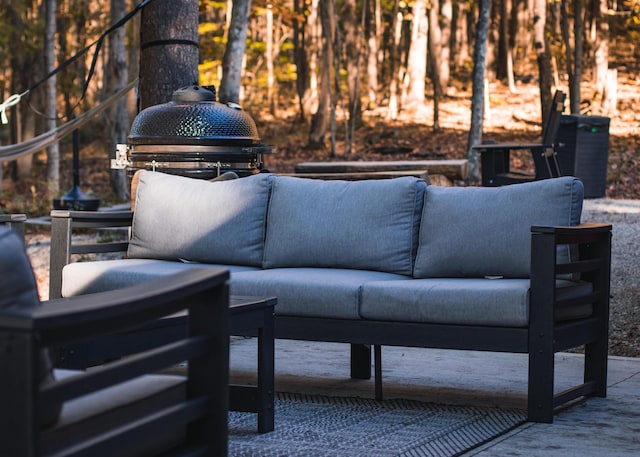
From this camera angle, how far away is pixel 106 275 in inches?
183

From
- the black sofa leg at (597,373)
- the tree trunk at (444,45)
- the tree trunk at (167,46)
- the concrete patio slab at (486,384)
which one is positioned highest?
the tree trunk at (444,45)

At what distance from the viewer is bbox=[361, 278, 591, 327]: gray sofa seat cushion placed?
3.97 metres

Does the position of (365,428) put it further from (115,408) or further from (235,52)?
(235,52)

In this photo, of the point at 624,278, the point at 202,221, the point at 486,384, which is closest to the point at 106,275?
the point at 202,221

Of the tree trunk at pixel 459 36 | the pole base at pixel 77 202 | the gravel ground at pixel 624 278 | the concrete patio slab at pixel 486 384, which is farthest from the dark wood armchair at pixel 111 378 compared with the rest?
the tree trunk at pixel 459 36

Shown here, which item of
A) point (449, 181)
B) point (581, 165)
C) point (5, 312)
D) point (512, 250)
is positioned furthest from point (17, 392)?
point (581, 165)

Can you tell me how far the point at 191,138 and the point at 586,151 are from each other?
26.5ft

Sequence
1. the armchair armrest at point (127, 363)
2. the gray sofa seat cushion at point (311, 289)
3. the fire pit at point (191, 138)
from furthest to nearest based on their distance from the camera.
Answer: the fire pit at point (191, 138) < the gray sofa seat cushion at point (311, 289) < the armchair armrest at point (127, 363)

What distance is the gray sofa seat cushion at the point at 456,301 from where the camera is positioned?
3.97 meters

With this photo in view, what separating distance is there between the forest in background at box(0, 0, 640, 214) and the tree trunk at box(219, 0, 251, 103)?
5628mm

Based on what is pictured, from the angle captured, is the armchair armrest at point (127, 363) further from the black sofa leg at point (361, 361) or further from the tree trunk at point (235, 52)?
the tree trunk at point (235, 52)

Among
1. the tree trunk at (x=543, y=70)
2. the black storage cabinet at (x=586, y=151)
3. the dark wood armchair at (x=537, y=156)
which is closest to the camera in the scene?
the dark wood armchair at (x=537, y=156)

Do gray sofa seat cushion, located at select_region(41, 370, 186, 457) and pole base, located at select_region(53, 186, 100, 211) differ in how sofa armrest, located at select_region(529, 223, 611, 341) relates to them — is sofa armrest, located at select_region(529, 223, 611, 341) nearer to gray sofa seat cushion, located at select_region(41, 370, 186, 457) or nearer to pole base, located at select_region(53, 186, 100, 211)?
gray sofa seat cushion, located at select_region(41, 370, 186, 457)

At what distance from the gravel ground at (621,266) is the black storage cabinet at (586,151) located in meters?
0.75
